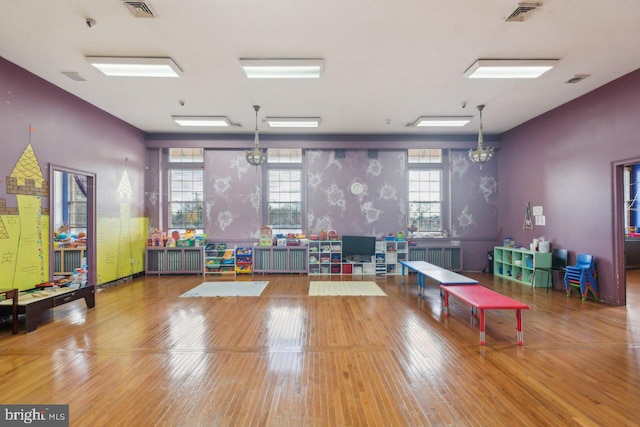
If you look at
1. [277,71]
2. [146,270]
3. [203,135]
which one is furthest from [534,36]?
[146,270]

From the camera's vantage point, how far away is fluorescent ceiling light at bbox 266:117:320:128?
23.0 ft

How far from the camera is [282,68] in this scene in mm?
4445

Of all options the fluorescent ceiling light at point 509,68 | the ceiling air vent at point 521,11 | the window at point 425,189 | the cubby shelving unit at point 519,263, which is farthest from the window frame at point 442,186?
the ceiling air vent at point 521,11

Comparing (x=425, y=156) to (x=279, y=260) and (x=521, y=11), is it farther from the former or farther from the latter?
(x=521, y=11)

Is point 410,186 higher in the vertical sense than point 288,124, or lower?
lower

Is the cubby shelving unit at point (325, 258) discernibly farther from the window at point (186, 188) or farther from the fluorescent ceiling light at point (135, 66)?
the fluorescent ceiling light at point (135, 66)

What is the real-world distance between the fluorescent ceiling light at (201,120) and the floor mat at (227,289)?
12.0 feet

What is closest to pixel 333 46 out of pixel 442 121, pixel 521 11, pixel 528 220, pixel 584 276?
pixel 521 11

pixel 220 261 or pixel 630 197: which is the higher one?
pixel 630 197

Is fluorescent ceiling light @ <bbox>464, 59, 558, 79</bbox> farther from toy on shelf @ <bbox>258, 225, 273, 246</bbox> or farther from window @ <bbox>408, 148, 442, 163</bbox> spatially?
toy on shelf @ <bbox>258, 225, 273, 246</bbox>

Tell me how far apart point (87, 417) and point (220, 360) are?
3.79 feet

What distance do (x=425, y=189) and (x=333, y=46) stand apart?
5.71 metres

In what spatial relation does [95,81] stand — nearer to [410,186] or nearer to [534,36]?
[534,36]

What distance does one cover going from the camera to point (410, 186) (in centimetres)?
880
